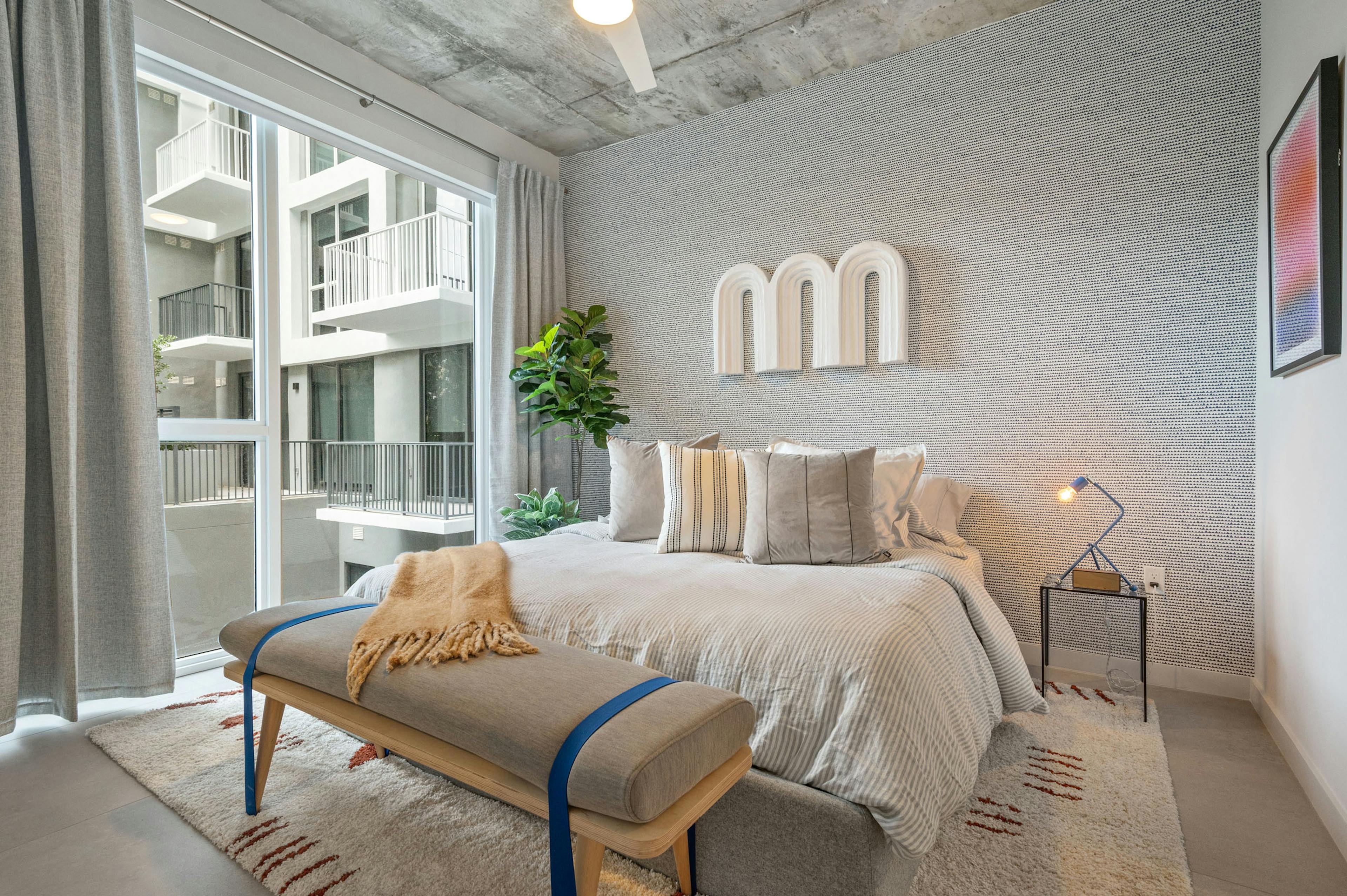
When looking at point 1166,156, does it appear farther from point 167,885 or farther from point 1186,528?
point 167,885

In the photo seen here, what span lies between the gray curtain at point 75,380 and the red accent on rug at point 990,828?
268 cm

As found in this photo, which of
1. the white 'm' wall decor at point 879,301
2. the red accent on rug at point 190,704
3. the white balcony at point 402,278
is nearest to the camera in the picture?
the red accent on rug at point 190,704

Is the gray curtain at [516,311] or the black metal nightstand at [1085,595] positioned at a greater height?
the gray curtain at [516,311]

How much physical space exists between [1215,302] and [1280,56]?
81cm

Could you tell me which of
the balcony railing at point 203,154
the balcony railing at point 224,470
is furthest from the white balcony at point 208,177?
the balcony railing at point 224,470

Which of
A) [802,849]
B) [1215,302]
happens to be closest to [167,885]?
[802,849]

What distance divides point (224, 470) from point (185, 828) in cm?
162

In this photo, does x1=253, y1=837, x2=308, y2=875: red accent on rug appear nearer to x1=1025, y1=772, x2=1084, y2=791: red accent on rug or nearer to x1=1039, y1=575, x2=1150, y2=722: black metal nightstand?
x1=1025, y1=772, x2=1084, y2=791: red accent on rug

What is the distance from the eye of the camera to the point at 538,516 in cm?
365

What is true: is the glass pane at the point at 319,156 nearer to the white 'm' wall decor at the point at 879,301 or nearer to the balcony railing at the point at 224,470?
the balcony railing at the point at 224,470

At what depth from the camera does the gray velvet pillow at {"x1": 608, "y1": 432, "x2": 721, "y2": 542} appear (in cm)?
289

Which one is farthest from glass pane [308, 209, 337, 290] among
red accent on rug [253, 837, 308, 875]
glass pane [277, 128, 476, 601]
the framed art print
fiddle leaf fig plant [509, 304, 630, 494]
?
the framed art print

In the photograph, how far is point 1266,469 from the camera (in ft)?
7.88

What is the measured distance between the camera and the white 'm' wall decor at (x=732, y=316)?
3635 mm
